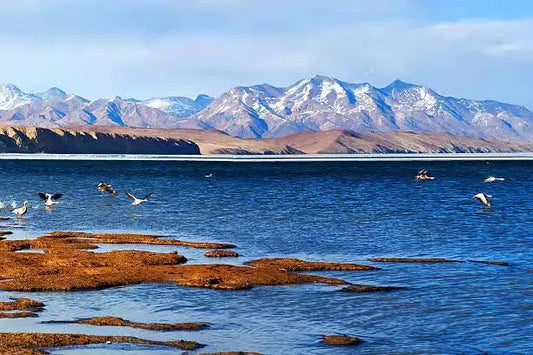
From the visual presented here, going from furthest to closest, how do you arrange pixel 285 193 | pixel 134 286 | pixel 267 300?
pixel 285 193
pixel 134 286
pixel 267 300

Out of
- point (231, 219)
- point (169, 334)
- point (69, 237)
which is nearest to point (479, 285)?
point (169, 334)

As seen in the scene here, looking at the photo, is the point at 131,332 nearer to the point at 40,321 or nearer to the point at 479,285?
the point at 40,321

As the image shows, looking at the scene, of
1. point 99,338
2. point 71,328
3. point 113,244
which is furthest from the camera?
point 113,244

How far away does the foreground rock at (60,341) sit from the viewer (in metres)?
21.6

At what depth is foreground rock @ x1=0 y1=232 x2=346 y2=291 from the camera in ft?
103

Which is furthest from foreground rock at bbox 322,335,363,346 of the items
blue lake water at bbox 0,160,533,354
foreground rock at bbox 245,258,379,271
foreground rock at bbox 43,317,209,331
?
foreground rock at bbox 245,258,379,271

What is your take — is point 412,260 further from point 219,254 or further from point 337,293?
point 337,293

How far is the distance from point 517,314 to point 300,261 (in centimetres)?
1254

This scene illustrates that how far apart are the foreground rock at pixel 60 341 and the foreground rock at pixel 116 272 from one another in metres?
7.86

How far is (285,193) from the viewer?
104 metres

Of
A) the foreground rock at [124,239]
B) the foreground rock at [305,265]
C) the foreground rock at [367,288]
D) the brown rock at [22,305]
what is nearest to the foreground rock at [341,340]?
the foreground rock at [367,288]

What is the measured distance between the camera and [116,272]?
33.9 m

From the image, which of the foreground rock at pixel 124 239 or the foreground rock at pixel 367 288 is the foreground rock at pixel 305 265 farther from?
the foreground rock at pixel 124 239

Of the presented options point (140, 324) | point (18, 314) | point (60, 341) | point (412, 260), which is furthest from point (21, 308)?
point (412, 260)
